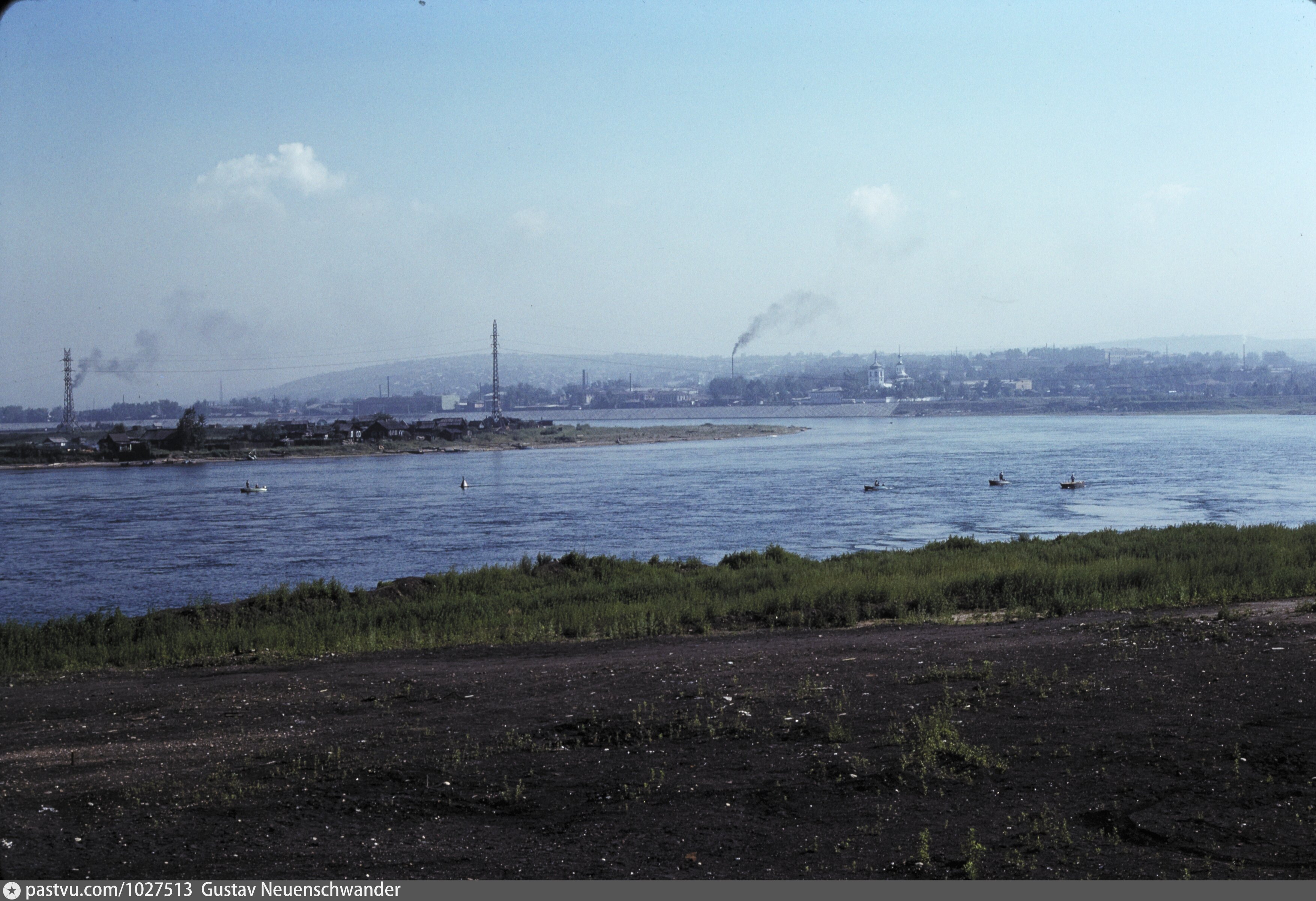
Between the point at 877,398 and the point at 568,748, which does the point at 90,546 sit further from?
the point at 877,398

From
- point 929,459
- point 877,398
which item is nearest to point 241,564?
point 929,459

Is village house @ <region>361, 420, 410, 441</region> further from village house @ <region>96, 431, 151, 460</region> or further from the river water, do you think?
village house @ <region>96, 431, 151, 460</region>

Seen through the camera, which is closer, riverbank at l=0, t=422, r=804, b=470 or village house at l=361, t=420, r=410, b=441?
riverbank at l=0, t=422, r=804, b=470

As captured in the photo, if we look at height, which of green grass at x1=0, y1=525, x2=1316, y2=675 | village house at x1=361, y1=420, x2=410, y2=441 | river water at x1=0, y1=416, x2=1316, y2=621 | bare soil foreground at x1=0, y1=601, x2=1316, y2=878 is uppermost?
village house at x1=361, y1=420, x2=410, y2=441

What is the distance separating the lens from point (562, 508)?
3888 cm

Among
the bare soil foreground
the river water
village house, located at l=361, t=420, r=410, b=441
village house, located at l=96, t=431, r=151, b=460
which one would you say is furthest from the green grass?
village house, located at l=361, t=420, r=410, b=441

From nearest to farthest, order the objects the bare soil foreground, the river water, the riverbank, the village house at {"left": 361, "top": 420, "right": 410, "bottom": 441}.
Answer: the bare soil foreground → the river water → the riverbank → the village house at {"left": 361, "top": 420, "right": 410, "bottom": 441}

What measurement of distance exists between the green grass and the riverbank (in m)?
65.3

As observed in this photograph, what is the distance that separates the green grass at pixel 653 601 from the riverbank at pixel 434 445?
6526 centimetres

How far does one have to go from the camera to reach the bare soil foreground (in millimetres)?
4828

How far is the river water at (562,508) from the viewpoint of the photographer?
25.6 metres

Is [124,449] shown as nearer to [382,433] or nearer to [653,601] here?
[382,433]

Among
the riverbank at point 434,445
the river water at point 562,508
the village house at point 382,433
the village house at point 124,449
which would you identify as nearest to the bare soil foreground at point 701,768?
the river water at point 562,508

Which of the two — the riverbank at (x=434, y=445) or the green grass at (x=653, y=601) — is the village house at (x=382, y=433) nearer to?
the riverbank at (x=434, y=445)
